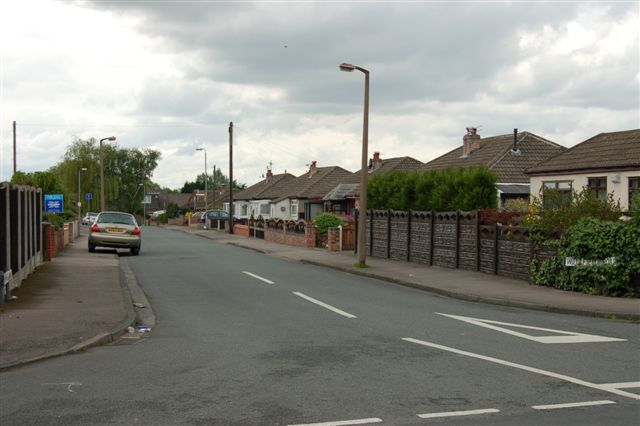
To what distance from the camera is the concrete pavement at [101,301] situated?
9469mm

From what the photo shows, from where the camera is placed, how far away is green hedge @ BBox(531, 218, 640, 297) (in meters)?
14.6

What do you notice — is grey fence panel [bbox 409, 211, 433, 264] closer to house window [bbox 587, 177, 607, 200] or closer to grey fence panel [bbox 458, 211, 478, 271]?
grey fence panel [bbox 458, 211, 478, 271]

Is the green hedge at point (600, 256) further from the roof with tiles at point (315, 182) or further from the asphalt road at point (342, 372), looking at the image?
the roof with tiles at point (315, 182)

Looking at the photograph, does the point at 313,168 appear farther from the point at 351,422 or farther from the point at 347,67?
the point at 351,422

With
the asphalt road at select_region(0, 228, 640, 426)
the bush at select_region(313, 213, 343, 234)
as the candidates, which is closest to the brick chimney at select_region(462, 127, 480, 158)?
the bush at select_region(313, 213, 343, 234)

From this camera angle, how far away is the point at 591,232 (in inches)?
603

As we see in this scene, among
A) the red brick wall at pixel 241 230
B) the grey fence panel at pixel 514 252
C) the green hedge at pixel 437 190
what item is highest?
the green hedge at pixel 437 190

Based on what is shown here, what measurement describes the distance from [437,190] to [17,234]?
46.9 feet

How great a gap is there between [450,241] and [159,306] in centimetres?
1106

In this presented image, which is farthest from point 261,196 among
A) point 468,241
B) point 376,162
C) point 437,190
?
point 468,241

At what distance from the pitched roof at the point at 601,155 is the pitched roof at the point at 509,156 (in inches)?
109

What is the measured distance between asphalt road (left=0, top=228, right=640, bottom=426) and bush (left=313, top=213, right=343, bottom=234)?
71.2 feet

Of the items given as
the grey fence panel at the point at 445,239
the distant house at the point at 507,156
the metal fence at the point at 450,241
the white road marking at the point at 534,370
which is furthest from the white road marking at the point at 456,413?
the distant house at the point at 507,156

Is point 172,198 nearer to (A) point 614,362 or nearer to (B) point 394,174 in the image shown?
(B) point 394,174
